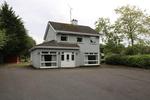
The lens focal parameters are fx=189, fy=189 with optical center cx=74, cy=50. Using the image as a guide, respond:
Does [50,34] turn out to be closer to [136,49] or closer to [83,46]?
[83,46]

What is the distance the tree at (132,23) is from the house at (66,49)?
6.17m

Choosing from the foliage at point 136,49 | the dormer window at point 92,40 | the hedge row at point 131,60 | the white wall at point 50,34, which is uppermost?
the white wall at point 50,34

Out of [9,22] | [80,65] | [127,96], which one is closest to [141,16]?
[80,65]

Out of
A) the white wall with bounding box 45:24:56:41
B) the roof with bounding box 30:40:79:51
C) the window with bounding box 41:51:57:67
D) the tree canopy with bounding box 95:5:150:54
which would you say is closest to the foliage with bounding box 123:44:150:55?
the tree canopy with bounding box 95:5:150:54

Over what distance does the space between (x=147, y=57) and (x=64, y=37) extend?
11.8 meters

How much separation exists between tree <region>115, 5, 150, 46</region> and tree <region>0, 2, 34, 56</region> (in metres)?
18.8

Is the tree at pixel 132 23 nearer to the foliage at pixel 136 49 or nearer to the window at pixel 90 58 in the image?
the foliage at pixel 136 49

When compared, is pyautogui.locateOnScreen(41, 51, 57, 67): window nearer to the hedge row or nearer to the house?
the house

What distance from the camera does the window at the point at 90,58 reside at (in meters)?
28.8

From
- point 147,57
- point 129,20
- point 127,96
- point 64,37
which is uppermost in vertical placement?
point 129,20

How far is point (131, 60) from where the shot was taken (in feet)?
90.7

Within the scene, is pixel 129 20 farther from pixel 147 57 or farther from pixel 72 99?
pixel 72 99

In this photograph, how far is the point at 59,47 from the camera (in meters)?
25.2

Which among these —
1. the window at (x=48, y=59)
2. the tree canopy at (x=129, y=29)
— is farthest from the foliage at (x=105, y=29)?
the window at (x=48, y=59)
